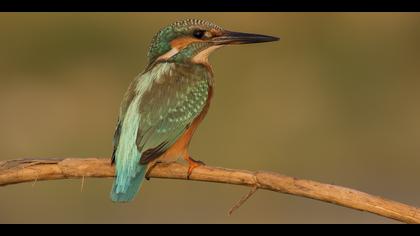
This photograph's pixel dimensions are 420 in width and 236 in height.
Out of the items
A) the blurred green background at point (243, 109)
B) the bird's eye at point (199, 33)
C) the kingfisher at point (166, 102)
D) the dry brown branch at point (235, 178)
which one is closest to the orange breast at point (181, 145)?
the kingfisher at point (166, 102)

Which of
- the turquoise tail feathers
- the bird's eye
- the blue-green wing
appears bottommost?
the turquoise tail feathers

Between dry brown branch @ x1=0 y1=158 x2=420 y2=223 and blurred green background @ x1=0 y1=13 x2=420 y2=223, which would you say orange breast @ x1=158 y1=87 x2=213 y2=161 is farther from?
blurred green background @ x1=0 y1=13 x2=420 y2=223

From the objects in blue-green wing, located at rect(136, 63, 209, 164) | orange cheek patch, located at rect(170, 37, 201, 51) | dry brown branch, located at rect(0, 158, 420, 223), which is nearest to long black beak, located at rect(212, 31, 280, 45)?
orange cheek patch, located at rect(170, 37, 201, 51)

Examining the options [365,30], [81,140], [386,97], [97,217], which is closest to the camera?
[97,217]

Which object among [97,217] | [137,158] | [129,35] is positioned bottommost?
[97,217]

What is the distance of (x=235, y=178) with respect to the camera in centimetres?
446

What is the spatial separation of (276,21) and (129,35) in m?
1.31

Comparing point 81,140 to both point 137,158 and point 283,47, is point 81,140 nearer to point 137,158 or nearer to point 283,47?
point 283,47

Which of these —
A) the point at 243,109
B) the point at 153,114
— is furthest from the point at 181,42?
the point at 243,109

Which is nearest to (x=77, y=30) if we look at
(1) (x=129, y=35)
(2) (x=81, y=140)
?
(1) (x=129, y=35)

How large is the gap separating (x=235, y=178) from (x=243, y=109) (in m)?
4.60

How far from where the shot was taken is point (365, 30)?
10.0 meters

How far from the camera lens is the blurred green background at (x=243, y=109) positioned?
27.0 ft

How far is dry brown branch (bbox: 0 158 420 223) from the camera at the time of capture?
4223 mm
